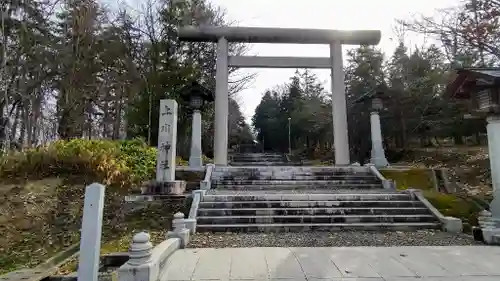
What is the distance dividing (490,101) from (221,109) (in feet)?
28.1

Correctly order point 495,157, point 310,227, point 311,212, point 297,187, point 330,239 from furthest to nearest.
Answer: point 297,187 → point 311,212 → point 495,157 → point 310,227 → point 330,239

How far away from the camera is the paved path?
3637mm

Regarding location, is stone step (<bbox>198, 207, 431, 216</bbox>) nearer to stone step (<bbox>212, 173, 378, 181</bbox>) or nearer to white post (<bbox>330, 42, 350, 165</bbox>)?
stone step (<bbox>212, 173, 378, 181</bbox>)

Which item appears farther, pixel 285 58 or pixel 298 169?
pixel 285 58

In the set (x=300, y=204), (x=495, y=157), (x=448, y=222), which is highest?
(x=495, y=157)

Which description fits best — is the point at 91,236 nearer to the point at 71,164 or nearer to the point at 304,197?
the point at 304,197

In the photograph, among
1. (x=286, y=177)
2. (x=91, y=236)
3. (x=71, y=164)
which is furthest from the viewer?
(x=286, y=177)

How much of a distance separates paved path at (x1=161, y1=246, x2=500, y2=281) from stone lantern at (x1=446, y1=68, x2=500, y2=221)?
2.14 metres

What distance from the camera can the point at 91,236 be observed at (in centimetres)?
300

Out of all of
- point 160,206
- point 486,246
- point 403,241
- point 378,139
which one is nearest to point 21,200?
point 160,206

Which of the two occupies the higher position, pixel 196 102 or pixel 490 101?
pixel 196 102

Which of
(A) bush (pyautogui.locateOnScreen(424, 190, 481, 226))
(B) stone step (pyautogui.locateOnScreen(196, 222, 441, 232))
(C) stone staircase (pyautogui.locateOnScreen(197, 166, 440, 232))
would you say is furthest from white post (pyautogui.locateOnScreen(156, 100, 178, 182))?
(A) bush (pyautogui.locateOnScreen(424, 190, 481, 226))

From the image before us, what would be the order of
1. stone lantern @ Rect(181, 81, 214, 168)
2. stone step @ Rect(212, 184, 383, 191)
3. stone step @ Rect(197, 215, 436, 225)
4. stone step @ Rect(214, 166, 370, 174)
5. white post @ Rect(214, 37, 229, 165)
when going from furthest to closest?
1. white post @ Rect(214, 37, 229, 165)
2. stone lantern @ Rect(181, 81, 214, 168)
3. stone step @ Rect(214, 166, 370, 174)
4. stone step @ Rect(212, 184, 383, 191)
5. stone step @ Rect(197, 215, 436, 225)

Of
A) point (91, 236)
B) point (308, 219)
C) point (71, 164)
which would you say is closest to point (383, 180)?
point (308, 219)
